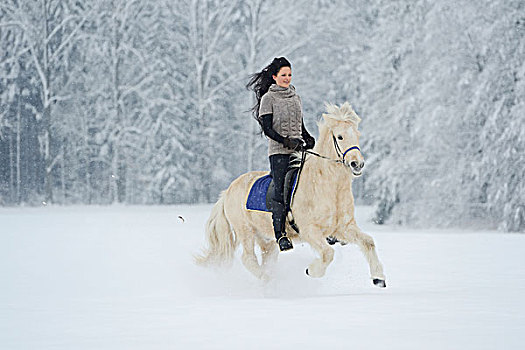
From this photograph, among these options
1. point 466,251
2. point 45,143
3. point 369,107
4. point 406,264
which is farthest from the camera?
point 45,143

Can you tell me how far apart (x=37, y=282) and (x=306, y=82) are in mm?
22354

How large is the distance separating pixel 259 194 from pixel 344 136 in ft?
4.40

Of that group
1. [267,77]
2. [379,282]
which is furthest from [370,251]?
[267,77]

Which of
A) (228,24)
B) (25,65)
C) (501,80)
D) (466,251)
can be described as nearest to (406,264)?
(466,251)

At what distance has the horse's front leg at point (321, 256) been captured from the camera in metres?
6.64

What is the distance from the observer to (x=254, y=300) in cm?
672

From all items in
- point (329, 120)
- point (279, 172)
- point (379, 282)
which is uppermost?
point (329, 120)

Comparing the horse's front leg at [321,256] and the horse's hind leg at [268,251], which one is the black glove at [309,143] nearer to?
the horse's front leg at [321,256]

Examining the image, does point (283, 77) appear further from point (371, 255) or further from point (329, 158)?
point (371, 255)

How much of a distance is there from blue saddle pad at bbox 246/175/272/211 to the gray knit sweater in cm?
39

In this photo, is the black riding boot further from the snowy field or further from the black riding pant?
the snowy field

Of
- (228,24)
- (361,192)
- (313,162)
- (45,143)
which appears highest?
(228,24)

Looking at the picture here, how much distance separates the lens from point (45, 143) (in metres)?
29.1

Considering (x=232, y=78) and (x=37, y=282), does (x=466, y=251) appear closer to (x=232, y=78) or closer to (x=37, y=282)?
(x=37, y=282)
